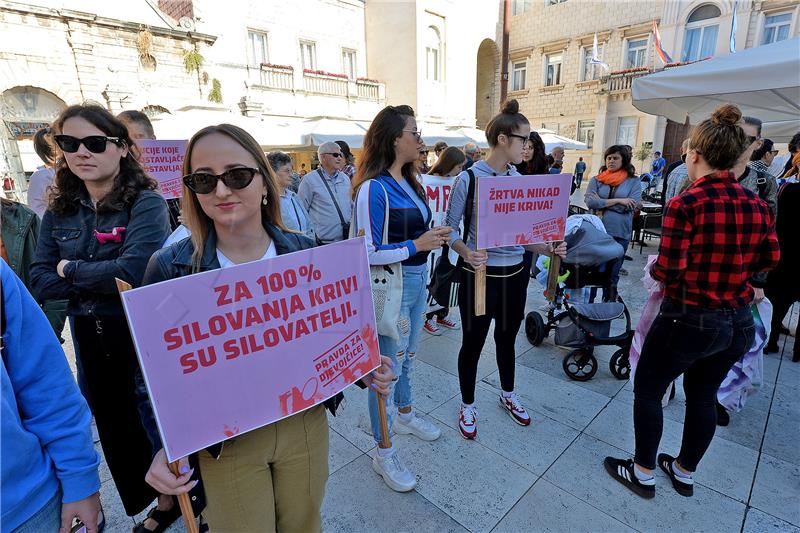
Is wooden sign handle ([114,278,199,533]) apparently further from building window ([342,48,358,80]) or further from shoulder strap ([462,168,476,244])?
building window ([342,48,358,80])

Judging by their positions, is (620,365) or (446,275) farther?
(620,365)

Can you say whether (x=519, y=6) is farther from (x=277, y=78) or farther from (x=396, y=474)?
(x=396, y=474)

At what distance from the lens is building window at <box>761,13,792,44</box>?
1763 cm

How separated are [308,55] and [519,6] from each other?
16.7 meters

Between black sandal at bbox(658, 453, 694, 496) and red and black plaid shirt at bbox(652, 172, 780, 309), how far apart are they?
3.74 feet

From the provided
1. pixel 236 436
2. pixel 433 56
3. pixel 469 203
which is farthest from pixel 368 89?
pixel 236 436

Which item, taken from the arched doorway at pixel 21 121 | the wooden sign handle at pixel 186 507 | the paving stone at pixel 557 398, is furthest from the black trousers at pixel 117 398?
the arched doorway at pixel 21 121

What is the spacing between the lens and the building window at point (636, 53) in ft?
69.7

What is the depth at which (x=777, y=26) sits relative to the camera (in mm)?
17922

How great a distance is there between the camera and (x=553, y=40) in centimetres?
2417

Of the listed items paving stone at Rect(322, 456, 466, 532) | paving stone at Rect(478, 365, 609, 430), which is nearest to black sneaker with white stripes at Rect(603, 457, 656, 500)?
paving stone at Rect(478, 365, 609, 430)

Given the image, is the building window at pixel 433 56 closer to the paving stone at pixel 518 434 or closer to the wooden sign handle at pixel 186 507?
the paving stone at pixel 518 434

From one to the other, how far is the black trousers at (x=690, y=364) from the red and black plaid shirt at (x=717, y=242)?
87mm

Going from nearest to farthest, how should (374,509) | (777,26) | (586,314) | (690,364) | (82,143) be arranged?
(82,143)
(690,364)
(374,509)
(586,314)
(777,26)
